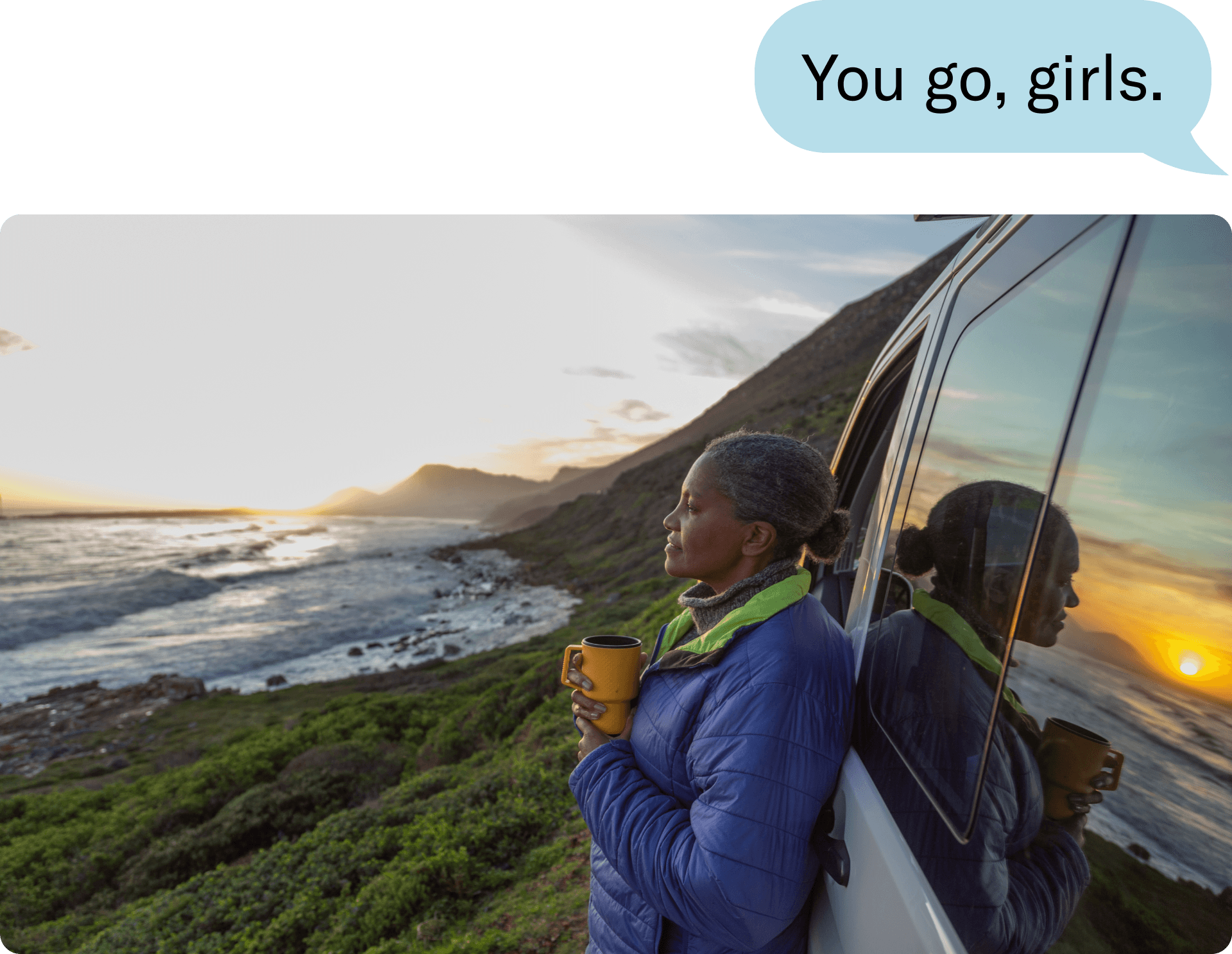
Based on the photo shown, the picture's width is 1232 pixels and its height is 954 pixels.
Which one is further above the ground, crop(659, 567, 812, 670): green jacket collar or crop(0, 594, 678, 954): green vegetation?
crop(659, 567, 812, 670): green jacket collar

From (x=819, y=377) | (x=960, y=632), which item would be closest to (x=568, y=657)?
(x=960, y=632)

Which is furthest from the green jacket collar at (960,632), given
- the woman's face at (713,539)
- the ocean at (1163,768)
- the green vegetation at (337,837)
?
the green vegetation at (337,837)

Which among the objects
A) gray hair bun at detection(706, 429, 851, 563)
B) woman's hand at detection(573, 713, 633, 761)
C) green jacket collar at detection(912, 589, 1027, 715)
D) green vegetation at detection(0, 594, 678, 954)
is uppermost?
gray hair bun at detection(706, 429, 851, 563)

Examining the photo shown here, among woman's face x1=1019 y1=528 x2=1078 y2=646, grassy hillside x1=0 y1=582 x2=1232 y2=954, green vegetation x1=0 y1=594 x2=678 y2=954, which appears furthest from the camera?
green vegetation x1=0 y1=594 x2=678 y2=954

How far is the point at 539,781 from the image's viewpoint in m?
6.45

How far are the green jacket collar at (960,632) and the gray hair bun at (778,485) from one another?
0.32 metres

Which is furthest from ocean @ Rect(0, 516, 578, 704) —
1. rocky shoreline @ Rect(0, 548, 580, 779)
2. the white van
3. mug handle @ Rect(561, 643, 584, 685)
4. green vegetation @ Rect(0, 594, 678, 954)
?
the white van

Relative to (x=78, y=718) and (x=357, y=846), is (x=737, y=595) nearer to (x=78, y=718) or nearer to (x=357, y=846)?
(x=357, y=846)

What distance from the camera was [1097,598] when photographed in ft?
2.62

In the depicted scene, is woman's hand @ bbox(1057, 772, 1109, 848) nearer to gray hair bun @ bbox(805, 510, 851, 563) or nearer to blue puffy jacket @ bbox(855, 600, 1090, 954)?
blue puffy jacket @ bbox(855, 600, 1090, 954)

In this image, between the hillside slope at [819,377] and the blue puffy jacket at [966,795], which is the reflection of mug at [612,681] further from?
the hillside slope at [819,377]

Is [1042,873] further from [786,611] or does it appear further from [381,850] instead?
[381,850]

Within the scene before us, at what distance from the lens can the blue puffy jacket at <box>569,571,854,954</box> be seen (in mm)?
1270

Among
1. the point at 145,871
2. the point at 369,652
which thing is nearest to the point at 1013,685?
the point at 145,871
